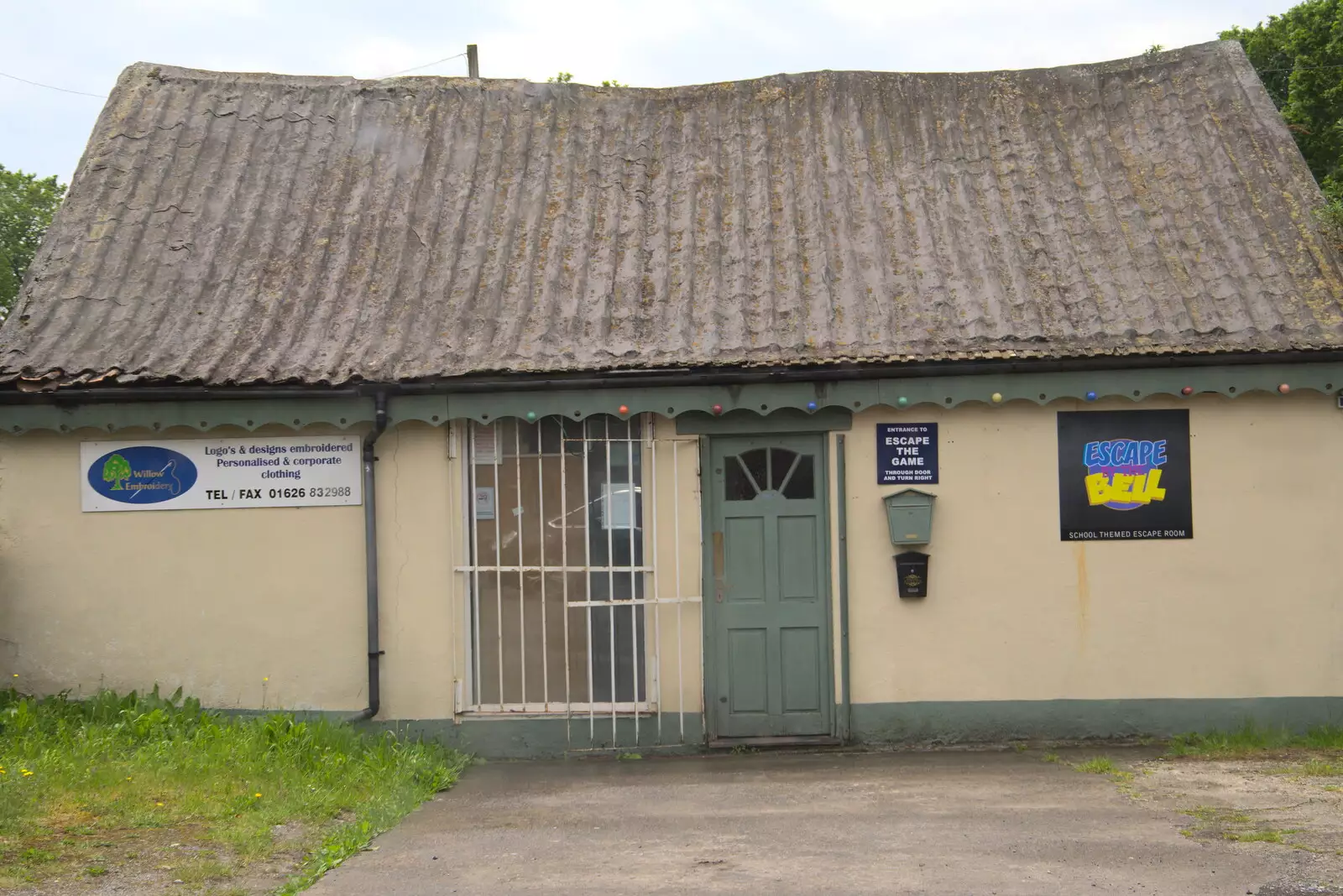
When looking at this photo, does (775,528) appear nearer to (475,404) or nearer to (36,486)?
(475,404)

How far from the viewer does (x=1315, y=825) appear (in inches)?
246

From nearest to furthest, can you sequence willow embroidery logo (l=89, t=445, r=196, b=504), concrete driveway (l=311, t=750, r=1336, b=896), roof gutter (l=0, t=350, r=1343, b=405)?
concrete driveway (l=311, t=750, r=1336, b=896) → roof gutter (l=0, t=350, r=1343, b=405) → willow embroidery logo (l=89, t=445, r=196, b=504)

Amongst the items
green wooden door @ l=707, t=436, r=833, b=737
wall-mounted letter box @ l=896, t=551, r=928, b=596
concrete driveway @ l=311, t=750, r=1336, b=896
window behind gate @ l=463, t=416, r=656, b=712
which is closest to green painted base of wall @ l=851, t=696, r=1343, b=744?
concrete driveway @ l=311, t=750, r=1336, b=896

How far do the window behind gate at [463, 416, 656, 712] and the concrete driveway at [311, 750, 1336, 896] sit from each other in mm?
706

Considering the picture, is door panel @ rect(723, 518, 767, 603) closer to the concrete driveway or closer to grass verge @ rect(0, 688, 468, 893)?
the concrete driveway

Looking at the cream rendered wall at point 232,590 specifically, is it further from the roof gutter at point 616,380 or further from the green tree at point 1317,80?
the green tree at point 1317,80

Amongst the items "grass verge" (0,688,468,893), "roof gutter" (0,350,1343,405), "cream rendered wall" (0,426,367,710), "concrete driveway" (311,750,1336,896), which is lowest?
"concrete driveway" (311,750,1336,896)

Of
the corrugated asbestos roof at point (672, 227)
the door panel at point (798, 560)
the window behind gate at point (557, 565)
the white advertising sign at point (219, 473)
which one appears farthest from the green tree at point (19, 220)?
the door panel at point (798, 560)

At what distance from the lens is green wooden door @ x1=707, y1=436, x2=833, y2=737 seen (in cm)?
876

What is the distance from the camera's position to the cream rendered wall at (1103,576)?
8562mm

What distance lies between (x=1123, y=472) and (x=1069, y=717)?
5.60 feet

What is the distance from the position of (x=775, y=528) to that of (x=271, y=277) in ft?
13.8

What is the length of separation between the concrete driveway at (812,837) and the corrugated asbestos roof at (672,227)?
8.84 ft

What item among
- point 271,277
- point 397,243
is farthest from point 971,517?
point 271,277
